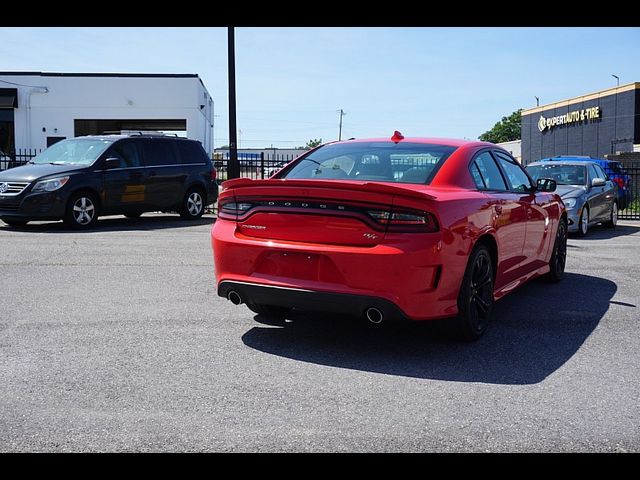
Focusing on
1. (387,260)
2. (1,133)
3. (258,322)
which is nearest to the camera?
(387,260)

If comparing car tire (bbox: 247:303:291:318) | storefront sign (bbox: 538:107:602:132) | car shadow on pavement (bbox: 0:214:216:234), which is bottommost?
car tire (bbox: 247:303:291:318)

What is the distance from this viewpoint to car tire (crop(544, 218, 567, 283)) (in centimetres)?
825

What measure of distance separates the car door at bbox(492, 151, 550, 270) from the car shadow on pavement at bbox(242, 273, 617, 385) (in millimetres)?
542

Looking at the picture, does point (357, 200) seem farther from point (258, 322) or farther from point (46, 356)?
point (46, 356)

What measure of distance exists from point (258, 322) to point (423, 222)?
1.86 meters

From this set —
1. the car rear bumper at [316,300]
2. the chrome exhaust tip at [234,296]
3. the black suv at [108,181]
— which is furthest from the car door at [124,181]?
the car rear bumper at [316,300]

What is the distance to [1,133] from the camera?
120 ft

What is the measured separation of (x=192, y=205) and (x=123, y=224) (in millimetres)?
1704

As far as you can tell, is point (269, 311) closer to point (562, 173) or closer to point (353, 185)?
point (353, 185)

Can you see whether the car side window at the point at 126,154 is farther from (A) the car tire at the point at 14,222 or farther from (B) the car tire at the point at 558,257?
(B) the car tire at the point at 558,257

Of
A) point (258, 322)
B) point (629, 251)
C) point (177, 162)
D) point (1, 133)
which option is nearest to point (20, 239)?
point (177, 162)

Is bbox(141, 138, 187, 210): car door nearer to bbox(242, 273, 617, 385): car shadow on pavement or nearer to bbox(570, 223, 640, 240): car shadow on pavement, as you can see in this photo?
bbox(570, 223, 640, 240): car shadow on pavement

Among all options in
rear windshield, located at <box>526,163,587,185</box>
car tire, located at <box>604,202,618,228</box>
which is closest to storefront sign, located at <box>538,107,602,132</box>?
car tire, located at <box>604,202,618,228</box>

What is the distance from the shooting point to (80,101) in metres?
35.7
